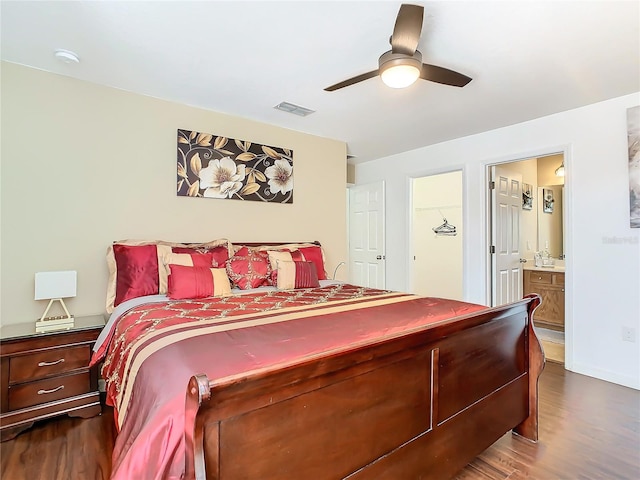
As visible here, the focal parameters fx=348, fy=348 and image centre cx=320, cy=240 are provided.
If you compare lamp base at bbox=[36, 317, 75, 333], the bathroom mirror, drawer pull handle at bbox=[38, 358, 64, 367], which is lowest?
drawer pull handle at bbox=[38, 358, 64, 367]

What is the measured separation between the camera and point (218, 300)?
97.3 inches

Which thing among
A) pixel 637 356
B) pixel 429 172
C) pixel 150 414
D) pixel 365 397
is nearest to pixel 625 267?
pixel 637 356

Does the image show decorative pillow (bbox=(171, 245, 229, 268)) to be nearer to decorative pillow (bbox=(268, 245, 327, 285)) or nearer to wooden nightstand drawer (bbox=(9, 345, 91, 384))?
decorative pillow (bbox=(268, 245, 327, 285))

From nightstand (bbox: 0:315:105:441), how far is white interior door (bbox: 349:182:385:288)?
3.65 metres

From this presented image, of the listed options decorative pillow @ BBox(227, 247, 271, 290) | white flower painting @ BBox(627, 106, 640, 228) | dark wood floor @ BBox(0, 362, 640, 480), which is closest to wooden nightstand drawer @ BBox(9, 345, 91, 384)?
dark wood floor @ BBox(0, 362, 640, 480)

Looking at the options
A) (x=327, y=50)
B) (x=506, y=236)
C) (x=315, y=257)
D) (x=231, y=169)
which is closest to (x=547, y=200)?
Result: (x=506, y=236)

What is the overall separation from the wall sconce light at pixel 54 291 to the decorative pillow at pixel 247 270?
44.1 inches

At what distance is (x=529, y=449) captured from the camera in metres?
2.04

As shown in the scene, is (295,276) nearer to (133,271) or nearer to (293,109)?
(133,271)

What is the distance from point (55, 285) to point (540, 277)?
5263mm

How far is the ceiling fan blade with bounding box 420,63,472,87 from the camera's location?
2076 millimetres

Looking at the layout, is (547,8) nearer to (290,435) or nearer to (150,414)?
(290,435)

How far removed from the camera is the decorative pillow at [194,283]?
2.50 m

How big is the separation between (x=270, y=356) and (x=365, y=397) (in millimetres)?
393
